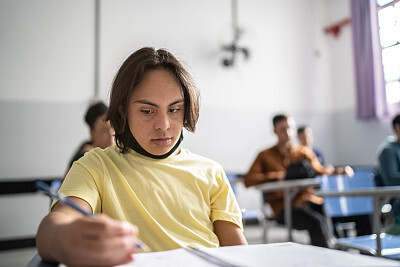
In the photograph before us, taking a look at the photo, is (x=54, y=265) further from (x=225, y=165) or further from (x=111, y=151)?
(x=225, y=165)

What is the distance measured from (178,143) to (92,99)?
156 inches

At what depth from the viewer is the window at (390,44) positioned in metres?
→ 5.01

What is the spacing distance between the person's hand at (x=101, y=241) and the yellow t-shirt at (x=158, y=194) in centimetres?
30

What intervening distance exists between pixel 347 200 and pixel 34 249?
3.37 meters

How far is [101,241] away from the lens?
471mm

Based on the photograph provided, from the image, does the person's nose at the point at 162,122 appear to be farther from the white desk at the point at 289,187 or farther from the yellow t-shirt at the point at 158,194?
the white desk at the point at 289,187

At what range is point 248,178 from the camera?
349 cm

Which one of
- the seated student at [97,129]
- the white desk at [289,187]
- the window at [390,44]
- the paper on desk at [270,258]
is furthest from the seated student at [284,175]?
the paper on desk at [270,258]

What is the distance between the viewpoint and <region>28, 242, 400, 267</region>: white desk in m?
0.55

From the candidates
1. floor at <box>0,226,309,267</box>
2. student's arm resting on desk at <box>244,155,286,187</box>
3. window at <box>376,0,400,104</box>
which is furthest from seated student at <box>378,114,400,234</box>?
window at <box>376,0,400,104</box>

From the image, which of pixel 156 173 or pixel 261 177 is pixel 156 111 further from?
pixel 261 177

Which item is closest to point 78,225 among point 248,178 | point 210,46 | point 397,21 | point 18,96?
point 248,178

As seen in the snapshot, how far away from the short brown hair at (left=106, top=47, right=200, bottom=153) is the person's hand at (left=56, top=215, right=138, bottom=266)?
1.60 feet

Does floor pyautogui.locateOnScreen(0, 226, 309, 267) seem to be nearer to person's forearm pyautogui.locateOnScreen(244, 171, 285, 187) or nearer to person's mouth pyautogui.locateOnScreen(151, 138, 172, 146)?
person's forearm pyautogui.locateOnScreen(244, 171, 285, 187)
